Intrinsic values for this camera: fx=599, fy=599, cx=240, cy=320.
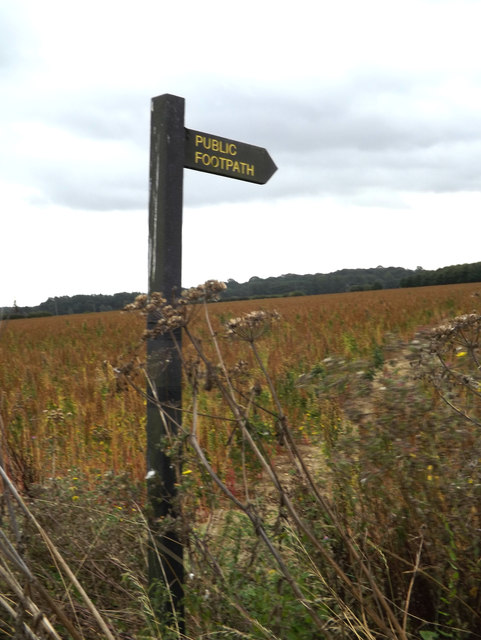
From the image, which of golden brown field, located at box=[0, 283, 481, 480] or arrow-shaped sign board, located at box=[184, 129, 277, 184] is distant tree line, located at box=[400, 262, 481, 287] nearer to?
golden brown field, located at box=[0, 283, 481, 480]

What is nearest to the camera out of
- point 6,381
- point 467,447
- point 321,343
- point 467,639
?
point 467,639

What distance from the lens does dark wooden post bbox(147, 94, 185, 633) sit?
2.77 meters

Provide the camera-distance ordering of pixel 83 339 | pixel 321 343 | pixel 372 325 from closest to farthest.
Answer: pixel 321 343 < pixel 372 325 < pixel 83 339

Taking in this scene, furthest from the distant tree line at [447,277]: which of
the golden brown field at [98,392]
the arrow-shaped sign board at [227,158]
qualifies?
the arrow-shaped sign board at [227,158]

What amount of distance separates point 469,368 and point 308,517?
112 cm

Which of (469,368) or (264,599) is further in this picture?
(469,368)

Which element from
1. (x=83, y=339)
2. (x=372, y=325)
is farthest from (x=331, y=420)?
(x=83, y=339)

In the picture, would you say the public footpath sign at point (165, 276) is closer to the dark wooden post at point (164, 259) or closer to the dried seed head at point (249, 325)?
the dark wooden post at point (164, 259)

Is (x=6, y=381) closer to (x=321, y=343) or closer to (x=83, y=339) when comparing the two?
(x=321, y=343)

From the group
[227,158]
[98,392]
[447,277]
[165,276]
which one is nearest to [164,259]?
[165,276]

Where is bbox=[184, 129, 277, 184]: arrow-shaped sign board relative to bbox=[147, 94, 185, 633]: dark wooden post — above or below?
above

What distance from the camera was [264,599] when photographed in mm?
2633

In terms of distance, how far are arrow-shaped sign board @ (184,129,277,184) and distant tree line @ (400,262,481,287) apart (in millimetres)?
51747

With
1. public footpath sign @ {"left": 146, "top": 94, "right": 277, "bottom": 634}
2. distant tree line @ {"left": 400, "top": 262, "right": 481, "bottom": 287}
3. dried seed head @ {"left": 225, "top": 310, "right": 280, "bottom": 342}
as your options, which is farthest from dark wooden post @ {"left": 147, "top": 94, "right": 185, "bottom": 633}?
distant tree line @ {"left": 400, "top": 262, "right": 481, "bottom": 287}
